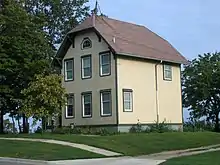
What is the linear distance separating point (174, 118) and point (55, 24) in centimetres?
1909

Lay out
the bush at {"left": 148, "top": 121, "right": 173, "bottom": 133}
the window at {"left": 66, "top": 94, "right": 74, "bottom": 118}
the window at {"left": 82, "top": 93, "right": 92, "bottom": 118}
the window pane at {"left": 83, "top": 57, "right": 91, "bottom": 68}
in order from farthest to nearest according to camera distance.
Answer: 1. the window at {"left": 66, "top": 94, "right": 74, "bottom": 118}
2. the window pane at {"left": 83, "top": 57, "right": 91, "bottom": 68}
3. the window at {"left": 82, "top": 93, "right": 92, "bottom": 118}
4. the bush at {"left": 148, "top": 121, "right": 173, "bottom": 133}

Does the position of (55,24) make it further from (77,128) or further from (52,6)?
(77,128)

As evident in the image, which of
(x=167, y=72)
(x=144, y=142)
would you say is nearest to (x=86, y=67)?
(x=167, y=72)

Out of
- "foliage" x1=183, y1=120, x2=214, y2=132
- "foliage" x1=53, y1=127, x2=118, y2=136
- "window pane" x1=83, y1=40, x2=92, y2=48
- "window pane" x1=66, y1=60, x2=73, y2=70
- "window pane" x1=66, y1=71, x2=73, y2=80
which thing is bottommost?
"foliage" x1=53, y1=127, x2=118, y2=136

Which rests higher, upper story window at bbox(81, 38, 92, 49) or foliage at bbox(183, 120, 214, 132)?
upper story window at bbox(81, 38, 92, 49)

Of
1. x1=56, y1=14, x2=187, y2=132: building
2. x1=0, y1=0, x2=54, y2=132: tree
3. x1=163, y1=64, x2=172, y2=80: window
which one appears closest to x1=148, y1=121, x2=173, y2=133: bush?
x1=56, y1=14, x2=187, y2=132: building

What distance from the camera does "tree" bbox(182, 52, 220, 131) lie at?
52.1m

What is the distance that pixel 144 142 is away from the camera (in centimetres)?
2884

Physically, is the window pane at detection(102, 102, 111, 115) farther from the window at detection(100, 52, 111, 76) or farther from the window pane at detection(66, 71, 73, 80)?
the window pane at detection(66, 71, 73, 80)

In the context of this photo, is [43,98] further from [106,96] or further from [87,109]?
[87,109]

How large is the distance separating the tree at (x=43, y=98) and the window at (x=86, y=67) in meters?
4.62

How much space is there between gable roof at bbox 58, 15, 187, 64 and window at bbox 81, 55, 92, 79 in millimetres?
2417

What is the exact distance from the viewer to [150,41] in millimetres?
42062

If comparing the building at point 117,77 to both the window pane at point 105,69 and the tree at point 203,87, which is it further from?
the tree at point 203,87
